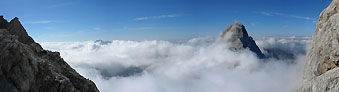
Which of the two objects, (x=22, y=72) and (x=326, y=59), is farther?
(x=326, y=59)

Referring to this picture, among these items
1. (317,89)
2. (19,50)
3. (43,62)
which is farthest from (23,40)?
(317,89)

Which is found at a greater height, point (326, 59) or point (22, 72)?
point (22, 72)

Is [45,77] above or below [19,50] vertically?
below

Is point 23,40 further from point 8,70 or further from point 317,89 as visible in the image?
point 317,89

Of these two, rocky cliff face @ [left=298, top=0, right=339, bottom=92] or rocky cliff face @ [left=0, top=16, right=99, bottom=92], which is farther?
rocky cliff face @ [left=298, top=0, right=339, bottom=92]

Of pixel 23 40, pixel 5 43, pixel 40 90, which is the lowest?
pixel 40 90

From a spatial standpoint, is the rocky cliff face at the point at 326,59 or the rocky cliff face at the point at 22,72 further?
the rocky cliff face at the point at 326,59

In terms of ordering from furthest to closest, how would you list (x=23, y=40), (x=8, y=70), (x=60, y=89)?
1. (x=23, y=40)
2. (x=60, y=89)
3. (x=8, y=70)

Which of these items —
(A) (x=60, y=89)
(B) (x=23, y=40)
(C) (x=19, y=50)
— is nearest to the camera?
(C) (x=19, y=50)
